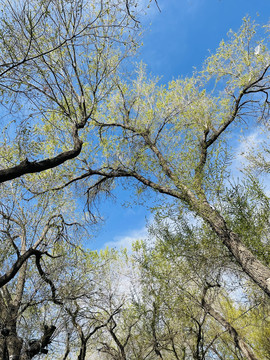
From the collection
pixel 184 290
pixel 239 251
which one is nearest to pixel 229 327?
pixel 184 290

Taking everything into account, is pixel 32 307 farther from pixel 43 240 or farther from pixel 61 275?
pixel 43 240

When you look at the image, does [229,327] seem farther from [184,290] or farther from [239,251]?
[239,251]

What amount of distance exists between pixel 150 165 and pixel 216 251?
389cm

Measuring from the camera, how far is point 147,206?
33.1 ft

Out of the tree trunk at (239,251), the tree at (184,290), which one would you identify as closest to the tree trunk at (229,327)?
the tree at (184,290)

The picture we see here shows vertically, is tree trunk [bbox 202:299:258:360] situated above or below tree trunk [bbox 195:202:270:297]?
below

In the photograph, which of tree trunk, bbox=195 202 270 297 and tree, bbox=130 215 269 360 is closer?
tree trunk, bbox=195 202 270 297

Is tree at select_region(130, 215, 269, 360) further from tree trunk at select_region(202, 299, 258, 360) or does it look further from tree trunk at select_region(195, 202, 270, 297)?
tree trunk at select_region(195, 202, 270, 297)

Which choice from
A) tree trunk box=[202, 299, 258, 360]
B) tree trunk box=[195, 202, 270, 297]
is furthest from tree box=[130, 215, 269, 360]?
tree trunk box=[195, 202, 270, 297]

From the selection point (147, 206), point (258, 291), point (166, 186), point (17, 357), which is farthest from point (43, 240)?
point (258, 291)

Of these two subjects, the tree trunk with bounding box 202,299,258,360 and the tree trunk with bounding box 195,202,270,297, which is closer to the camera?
the tree trunk with bounding box 195,202,270,297

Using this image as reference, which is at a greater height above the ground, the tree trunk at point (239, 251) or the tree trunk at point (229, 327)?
the tree trunk at point (239, 251)

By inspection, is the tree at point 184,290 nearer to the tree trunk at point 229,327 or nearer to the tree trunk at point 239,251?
the tree trunk at point 229,327

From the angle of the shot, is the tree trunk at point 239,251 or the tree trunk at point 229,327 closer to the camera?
the tree trunk at point 239,251
